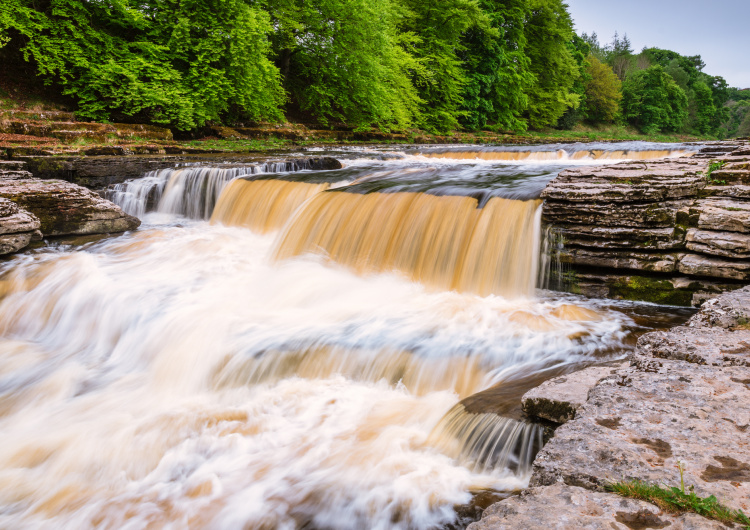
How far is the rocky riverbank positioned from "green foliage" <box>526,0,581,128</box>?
36700 mm

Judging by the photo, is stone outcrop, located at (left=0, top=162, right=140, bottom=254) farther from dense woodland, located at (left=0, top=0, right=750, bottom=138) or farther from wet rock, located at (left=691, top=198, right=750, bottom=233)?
wet rock, located at (left=691, top=198, right=750, bottom=233)

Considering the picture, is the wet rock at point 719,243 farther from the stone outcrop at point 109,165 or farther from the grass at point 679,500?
the stone outcrop at point 109,165

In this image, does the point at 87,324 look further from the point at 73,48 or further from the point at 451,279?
the point at 73,48

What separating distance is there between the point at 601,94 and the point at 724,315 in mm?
52693

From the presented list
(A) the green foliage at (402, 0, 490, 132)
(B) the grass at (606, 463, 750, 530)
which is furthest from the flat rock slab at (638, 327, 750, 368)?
(A) the green foliage at (402, 0, 490, 132)

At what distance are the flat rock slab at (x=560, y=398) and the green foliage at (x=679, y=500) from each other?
890 millimetres

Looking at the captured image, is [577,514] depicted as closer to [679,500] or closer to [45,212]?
[679,500]

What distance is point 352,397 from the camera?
3.76 metres

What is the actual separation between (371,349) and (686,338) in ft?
8.17

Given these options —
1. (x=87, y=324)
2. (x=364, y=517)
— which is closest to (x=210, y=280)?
(x=87, y=324)

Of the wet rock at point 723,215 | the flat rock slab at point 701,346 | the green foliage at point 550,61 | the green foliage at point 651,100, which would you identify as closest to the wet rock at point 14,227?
the flat rock slab at point 701,346

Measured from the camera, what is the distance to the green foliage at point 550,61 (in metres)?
34.2

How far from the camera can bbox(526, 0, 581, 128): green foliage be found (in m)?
34.2

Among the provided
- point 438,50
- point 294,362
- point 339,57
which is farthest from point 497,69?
point 294,362
